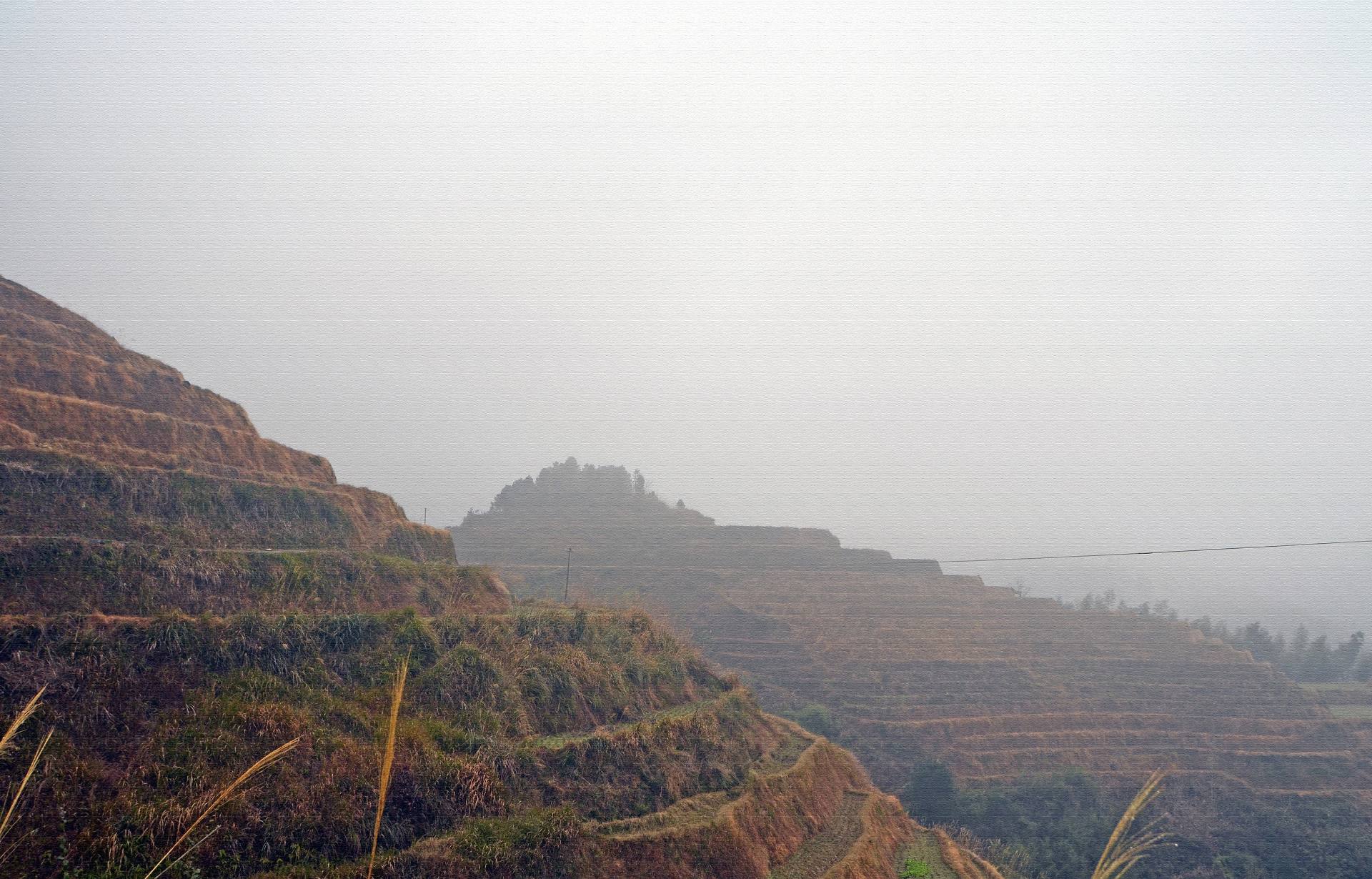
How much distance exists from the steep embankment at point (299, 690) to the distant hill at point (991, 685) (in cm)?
2026

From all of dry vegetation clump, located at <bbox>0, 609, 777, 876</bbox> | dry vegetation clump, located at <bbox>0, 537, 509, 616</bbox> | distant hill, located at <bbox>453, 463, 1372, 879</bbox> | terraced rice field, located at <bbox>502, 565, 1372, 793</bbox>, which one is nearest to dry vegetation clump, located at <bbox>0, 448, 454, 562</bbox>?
dry vegetation clump, located at <bbox>0, 537, 509, 616</bbox>

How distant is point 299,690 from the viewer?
1588 centimetres

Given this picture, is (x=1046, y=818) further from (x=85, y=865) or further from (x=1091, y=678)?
(x=85, y=865)

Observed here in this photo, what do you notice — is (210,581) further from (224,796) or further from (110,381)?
(224,796)

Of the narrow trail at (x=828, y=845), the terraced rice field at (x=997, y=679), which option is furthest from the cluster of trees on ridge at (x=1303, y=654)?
the narrow trail at (x=828, y=845)

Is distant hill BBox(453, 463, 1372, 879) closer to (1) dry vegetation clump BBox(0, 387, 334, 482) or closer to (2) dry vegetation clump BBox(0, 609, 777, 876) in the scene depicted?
Answer: (1) dry vegetation clump BBox(0, 387, 334, 482)

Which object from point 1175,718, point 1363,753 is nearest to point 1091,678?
point 1175,718

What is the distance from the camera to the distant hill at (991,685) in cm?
4350

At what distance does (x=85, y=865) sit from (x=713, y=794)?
13.7 meters

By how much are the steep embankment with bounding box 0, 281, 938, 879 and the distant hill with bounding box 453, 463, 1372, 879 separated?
66.5 ft


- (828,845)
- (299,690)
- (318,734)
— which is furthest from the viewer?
(828,845)

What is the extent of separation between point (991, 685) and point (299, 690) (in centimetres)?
5432

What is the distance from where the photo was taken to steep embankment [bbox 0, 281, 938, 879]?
41.8 ft

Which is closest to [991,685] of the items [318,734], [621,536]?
[621,536]
